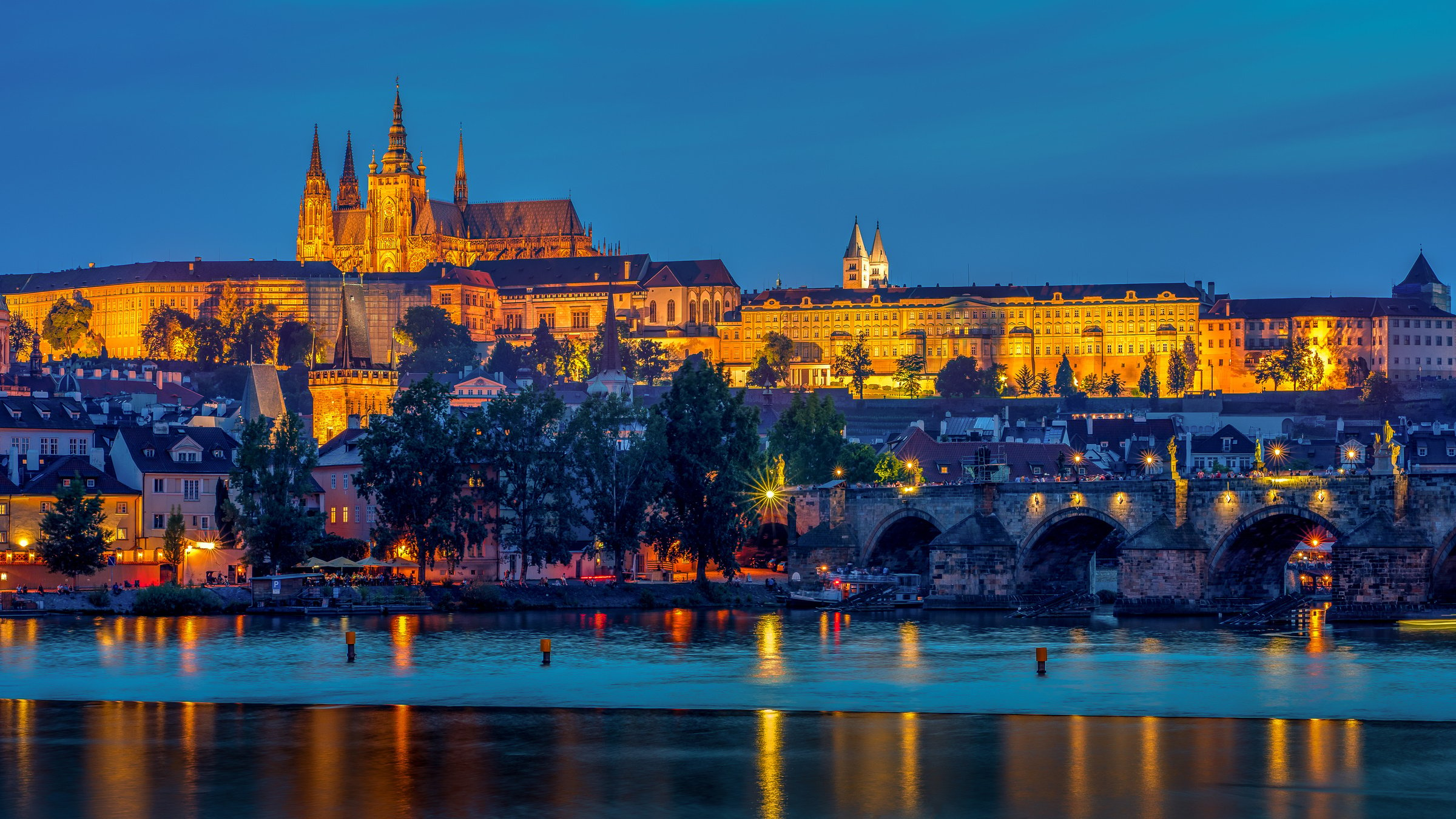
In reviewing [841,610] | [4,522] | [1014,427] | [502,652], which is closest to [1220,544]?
[841,610]

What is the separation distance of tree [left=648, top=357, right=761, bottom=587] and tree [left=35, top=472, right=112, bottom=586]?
22.6 meters

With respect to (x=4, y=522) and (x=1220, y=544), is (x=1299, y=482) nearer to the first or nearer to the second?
(x=1220, y=544)

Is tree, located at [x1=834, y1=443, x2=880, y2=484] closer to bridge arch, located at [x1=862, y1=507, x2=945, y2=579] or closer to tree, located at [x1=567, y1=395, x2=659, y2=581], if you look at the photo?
bridge arch, located at [x1=862, y1=507, x2=945, y2=579]

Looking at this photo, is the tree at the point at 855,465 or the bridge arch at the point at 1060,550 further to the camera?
the tree at the point at 855,465

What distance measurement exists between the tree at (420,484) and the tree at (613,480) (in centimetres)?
493

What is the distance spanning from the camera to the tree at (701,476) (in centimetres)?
8775

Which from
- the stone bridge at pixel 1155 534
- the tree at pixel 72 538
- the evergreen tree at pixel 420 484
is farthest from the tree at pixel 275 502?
the stone bridge at pixel 1155 534

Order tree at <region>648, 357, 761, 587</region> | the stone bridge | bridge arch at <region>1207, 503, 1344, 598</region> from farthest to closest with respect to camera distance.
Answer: tree at <region>648, 357, 761, 587</region>
bridge arch at <region>1207, 503, 1344, 598</region>
the stone bridge

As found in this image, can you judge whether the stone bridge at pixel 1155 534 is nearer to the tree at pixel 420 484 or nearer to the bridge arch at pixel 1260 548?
the bridge arch at pixel 1260 548

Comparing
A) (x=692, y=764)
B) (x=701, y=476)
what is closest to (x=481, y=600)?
(x=701, y=476)

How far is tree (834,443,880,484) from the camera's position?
116562mm

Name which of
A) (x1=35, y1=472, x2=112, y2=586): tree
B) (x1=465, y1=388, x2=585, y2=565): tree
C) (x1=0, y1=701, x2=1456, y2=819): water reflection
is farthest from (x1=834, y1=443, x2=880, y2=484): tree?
(x1=0, y1=701, x2=1456, y2=819): water reflection

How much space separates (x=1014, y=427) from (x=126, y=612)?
116787 millimetres

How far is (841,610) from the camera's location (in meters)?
84.8
